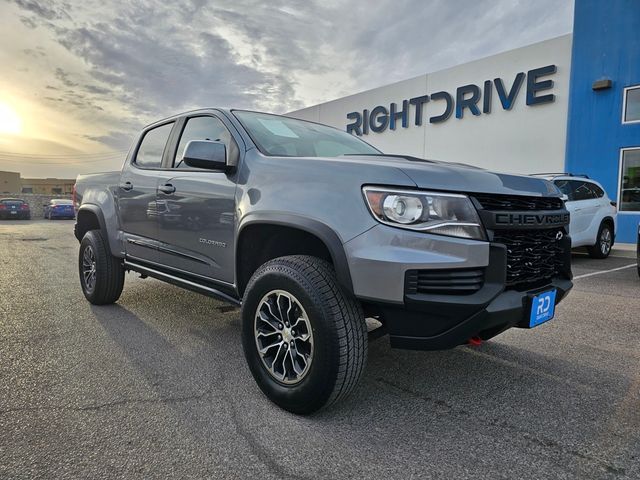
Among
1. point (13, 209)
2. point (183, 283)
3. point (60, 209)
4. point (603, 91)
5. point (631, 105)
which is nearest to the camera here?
point (183, 283)

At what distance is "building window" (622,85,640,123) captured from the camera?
35.3 feet

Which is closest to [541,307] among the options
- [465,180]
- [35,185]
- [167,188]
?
[465,180]

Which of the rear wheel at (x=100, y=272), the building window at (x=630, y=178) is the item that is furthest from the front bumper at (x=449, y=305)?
the building window at (x=630, y=178)

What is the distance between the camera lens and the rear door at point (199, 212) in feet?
9.68

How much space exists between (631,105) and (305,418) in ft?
40.5

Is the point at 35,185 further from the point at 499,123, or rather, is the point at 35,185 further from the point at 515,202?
the point at 515,202

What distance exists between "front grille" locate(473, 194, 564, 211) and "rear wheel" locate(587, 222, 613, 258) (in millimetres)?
7253

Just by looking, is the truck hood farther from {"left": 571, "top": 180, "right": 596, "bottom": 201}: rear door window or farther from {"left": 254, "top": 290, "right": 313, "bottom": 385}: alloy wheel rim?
{"left": 571, "top": 180, "right": 596, "bottom": 201}: rear door window

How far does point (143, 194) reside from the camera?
384 centimetres

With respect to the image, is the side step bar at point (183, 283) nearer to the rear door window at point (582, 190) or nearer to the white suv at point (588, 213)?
the white suv at point (588, 213)

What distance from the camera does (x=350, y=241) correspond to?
83.8 inches

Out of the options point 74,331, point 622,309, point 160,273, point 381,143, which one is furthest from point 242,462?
point 381,143

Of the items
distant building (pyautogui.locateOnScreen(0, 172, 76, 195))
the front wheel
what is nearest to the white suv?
the front wheel

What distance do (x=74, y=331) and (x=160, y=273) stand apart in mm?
926
